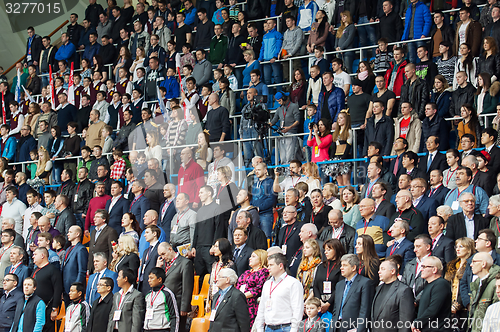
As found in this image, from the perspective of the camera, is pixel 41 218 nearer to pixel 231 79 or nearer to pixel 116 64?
pixel 231 79

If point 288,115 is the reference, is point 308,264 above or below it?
below

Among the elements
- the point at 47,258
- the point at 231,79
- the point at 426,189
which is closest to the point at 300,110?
the point at 231,79

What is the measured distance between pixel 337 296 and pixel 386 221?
1.12m

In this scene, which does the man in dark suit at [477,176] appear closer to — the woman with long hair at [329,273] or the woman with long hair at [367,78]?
the woman with long hair at [329,273]

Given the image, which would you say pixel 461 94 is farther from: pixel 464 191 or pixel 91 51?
pixel 91 51

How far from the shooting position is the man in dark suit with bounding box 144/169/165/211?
28.1 feet

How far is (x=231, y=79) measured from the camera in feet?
36.3

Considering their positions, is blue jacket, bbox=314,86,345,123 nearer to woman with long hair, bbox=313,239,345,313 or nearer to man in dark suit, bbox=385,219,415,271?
man in dark suit, bbox=385,219,415,271

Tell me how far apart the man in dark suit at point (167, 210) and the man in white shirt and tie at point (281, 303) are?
Result: 261 centimetres

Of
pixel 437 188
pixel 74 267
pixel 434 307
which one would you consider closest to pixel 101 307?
pixel 74 267

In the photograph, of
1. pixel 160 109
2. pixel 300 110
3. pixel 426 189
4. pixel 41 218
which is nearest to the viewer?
pixel 426 189

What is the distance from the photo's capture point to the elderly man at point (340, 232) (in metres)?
6.12

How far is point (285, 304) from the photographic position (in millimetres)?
5359

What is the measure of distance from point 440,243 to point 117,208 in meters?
4.42
